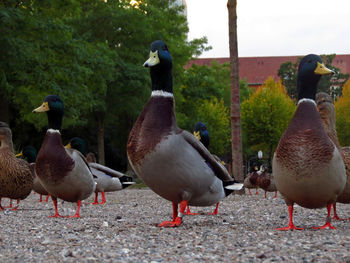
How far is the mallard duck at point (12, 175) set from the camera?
28.7 feet

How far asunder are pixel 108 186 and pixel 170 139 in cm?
671

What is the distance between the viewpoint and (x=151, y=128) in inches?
215

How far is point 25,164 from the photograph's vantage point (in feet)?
29.8

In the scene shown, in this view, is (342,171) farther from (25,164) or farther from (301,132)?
(25,164)

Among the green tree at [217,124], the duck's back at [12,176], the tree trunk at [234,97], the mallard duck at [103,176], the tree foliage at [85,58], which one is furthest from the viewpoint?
the green tree at [217,124]

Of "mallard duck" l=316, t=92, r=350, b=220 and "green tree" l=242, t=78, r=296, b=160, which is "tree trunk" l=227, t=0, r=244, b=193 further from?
"green tree" l=242, t=78, r=296, b=160

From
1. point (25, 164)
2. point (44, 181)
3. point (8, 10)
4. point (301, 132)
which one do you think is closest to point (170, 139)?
point (301, 132)

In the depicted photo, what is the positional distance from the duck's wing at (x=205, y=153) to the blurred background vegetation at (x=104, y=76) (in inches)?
435

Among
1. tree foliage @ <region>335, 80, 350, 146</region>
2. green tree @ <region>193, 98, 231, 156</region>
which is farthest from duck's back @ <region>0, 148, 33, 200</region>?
tree foliage @ <region>335, 80, 350, 146</region>

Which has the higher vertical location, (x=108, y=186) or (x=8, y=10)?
(x=8, y=10)

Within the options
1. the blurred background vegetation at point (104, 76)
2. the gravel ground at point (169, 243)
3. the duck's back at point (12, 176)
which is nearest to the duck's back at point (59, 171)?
the gravel ground at point (169, 243)

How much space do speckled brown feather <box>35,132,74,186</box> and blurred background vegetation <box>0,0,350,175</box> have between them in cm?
892

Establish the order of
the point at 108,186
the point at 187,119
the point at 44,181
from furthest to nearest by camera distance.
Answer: the point at 187,119
the point at 108,186
the point at 44,181

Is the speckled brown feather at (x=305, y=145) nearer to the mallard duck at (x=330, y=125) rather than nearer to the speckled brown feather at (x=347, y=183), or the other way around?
the mallard duck at (x=330, y=125)
